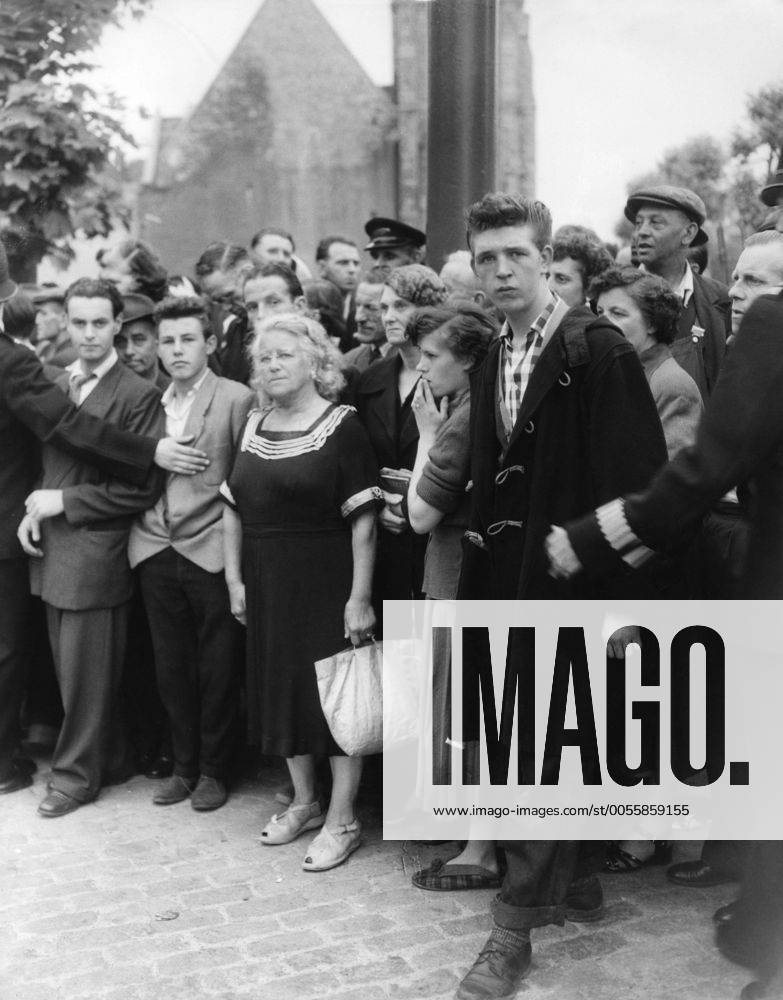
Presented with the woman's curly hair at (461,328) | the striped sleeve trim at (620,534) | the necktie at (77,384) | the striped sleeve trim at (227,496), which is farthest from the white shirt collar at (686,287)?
the necktie at (77,384)

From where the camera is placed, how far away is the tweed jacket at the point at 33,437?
504 centimetres

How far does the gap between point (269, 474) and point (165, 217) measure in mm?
21298

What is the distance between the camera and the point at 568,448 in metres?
3.48

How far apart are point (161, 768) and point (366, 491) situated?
6.20 feet

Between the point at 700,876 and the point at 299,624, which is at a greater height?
the point at 299,624

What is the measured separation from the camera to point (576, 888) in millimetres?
3928

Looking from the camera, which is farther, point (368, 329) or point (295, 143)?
point (295, 143)

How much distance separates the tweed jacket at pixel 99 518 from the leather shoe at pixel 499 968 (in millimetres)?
2439

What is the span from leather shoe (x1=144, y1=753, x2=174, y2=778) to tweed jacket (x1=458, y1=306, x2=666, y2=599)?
2.48 metres

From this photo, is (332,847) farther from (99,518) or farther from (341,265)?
(341,265)

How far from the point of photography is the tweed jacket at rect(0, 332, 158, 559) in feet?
16.5

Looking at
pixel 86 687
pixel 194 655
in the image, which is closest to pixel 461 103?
pixel 194 655

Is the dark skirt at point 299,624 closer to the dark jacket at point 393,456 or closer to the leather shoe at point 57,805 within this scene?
the dark jacket at point 393,456

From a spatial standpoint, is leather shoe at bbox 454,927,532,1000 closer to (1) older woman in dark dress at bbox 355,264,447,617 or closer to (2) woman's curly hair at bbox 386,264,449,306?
(1) older woman in dark dress at bbox 355,264,447,617
